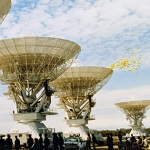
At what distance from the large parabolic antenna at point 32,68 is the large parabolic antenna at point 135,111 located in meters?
43.2

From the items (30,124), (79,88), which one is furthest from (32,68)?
(79,88)

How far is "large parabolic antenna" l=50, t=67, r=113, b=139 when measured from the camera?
64.7m

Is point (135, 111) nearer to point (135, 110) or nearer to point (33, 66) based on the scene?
point (135, 110)

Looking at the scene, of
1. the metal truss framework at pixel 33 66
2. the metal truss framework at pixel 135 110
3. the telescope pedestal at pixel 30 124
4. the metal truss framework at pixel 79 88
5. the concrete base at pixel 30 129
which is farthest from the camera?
the metal truss framework at pixel 135 110

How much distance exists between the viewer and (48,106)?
52.3 meters

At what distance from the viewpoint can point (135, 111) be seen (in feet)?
306

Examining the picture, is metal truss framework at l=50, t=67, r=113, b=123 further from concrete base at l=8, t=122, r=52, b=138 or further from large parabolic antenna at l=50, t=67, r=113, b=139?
concrete base at l=8, t=122, r=52, b=138

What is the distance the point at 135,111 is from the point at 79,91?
1143 inches

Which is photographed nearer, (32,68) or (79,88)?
(32,68)

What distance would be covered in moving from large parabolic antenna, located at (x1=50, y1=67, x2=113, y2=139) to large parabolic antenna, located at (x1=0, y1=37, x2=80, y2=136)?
1385 cm

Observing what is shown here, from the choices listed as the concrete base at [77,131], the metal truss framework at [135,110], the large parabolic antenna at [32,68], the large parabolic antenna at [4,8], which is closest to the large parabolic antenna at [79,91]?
the concrete base at [77,131]

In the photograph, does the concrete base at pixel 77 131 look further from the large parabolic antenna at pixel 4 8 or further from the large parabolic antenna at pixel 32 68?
the large parabolic antenna at pixel 4 8

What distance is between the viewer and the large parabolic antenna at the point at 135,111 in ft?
300

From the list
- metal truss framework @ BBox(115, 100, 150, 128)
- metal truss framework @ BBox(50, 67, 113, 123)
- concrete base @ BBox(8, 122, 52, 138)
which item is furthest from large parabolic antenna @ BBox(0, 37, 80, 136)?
metal truss framework @ BBox(115, 100, 150, 128)
